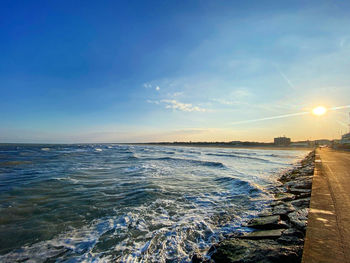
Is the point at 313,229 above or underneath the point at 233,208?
above

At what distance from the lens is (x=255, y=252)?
290cm

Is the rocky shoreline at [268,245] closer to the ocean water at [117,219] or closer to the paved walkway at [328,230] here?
the paved walkway at [328,230]

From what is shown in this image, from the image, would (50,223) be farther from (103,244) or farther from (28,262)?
(103,244)

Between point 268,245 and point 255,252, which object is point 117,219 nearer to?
point 255,252

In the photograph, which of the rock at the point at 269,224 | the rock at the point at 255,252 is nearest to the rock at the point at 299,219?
the rock at the point at 269,224

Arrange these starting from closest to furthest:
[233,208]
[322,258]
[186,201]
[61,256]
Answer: [322,258] → [61,256] → [233,208] → [186,201]

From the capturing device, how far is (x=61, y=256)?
3641 millimetres

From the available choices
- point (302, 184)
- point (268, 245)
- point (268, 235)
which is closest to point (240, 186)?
point (302, 184)

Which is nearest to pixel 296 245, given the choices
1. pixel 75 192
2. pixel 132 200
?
pixel 132 200

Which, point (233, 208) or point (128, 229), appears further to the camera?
point (233, 208)

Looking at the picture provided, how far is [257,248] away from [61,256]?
12.8ft

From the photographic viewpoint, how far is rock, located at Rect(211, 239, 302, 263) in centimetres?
261

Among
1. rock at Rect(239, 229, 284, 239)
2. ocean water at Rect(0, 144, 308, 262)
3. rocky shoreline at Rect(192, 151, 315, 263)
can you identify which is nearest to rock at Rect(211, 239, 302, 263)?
rocky shoreline at Rect(192, 151, 315, 263)

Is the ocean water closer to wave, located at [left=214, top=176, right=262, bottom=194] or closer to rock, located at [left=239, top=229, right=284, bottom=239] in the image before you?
wave, located at [left=214, top=176, right=262, bottom=194]
